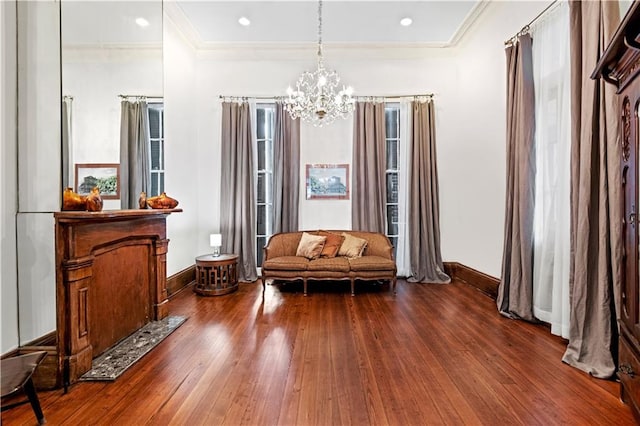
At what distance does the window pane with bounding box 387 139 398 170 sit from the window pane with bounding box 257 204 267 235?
2.35 meters

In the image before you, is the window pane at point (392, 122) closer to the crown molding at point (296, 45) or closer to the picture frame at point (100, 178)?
the crown molding at point (296, 45)

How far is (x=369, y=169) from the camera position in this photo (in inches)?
223

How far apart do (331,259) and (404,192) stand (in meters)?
Result: 1.84

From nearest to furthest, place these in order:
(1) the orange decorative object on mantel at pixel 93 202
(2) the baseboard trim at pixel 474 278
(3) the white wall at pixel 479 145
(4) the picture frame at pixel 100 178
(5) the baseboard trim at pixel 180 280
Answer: (1) the orange decorative object on mantel at pixel 93 202 → (4) the picture frame at pixel 100 178 → (3) the white wall at pixel 479 145 → (2) the baseboard trim at pixel 474 278 → (5) the baseboard trim at pixel 180 280

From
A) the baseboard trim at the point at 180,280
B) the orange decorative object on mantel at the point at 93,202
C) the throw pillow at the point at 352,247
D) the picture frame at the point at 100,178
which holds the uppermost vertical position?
the picture frame at the point at 100,178

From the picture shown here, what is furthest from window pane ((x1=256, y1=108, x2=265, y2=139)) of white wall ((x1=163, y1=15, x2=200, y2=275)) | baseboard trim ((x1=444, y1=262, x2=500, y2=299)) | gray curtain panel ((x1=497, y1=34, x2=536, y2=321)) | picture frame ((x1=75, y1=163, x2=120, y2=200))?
baseboard trim ((x1=444, y1=262, x2=500, y2=299))

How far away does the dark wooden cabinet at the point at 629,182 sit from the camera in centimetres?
190

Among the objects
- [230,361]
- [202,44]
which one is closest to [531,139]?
[230,361]

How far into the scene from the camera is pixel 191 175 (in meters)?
5.60

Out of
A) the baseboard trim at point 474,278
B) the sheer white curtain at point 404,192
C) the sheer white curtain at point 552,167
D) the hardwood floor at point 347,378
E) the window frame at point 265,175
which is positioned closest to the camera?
the hardwood floor at point 347,378

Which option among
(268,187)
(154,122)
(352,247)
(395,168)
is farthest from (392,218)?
(154,122)

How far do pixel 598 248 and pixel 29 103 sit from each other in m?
4.52

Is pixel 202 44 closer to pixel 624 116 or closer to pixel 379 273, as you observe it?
pixel 379 273

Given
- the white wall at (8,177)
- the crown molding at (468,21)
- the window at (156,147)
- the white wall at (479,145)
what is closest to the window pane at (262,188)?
the window at (156,147)
